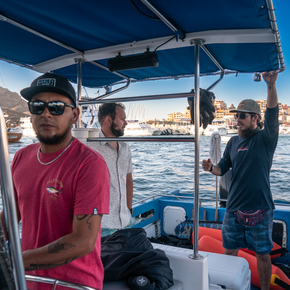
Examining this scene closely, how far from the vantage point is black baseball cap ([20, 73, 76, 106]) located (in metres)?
1.38

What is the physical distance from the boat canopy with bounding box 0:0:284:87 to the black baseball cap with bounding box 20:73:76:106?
55cm

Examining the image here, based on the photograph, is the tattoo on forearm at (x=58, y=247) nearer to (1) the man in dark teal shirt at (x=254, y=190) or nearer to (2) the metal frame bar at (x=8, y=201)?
(2) the metal frame bar at (x=8, y=201)

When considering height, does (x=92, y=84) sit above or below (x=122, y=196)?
above

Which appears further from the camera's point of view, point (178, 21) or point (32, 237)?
point (178, 21)

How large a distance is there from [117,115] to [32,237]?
1622 millimetres

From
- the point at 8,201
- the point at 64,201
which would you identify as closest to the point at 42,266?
the point at 64,201

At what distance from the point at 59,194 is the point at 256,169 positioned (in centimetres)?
205

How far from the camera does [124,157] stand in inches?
104

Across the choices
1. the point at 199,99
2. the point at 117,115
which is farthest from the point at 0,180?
the point at 117,115

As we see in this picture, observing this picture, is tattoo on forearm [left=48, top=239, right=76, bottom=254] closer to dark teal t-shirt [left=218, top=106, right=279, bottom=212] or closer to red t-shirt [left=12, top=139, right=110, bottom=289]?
red t-shirt [left=12, top=139, right=110, bottom=289]

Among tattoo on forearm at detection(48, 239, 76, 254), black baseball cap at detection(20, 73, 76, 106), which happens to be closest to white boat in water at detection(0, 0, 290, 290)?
tattoo on forearm at detection(48, 239, 76, 254)

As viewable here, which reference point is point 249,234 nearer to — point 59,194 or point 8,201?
point 59,194

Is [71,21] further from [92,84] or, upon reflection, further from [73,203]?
[92,84]

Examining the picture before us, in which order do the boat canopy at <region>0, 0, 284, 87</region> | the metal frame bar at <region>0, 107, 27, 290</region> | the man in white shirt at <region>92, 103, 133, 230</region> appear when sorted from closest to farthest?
the metal frame bar at <region>0, 107, 27, 290</region>, the boat canopy at <region>0, 0, 284, 87</region>, the man in white shirt at <region>92, 103, 133, 230</region>
